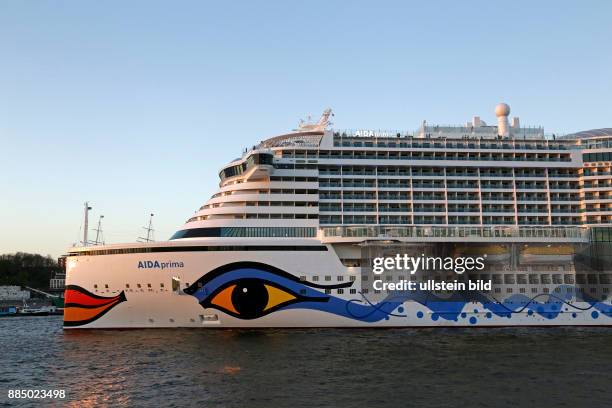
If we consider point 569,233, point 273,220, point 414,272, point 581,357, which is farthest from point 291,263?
point 569,233

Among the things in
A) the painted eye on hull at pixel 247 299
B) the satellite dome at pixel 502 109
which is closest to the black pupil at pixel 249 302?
the painted eye on hull at pixel 247 299

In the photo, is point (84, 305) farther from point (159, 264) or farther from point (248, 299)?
point (248, 299)

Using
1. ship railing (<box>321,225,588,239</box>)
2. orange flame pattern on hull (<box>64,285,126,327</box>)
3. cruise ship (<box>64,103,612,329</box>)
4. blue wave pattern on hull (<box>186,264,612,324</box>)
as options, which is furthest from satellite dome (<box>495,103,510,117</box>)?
orange flame pattern on hull (<box>64,285,126,327</box>)

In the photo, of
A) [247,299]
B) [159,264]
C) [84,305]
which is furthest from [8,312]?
[247,299]

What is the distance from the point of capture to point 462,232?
34406 mm

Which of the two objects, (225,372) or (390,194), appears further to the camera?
(390,194)

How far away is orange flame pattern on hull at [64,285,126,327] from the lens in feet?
106

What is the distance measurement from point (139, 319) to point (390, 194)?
18508 millimetres

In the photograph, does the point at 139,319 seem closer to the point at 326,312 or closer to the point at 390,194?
the point at 326,312

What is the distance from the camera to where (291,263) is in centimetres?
3184

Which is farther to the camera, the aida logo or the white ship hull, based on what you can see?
the aida logo

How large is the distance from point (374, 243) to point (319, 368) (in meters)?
12.8

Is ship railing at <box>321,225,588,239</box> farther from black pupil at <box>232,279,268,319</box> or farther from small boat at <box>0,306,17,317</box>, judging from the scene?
small boat at <box>0,306,17,317</box>

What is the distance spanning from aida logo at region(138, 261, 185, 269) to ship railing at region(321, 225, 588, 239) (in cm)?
929
